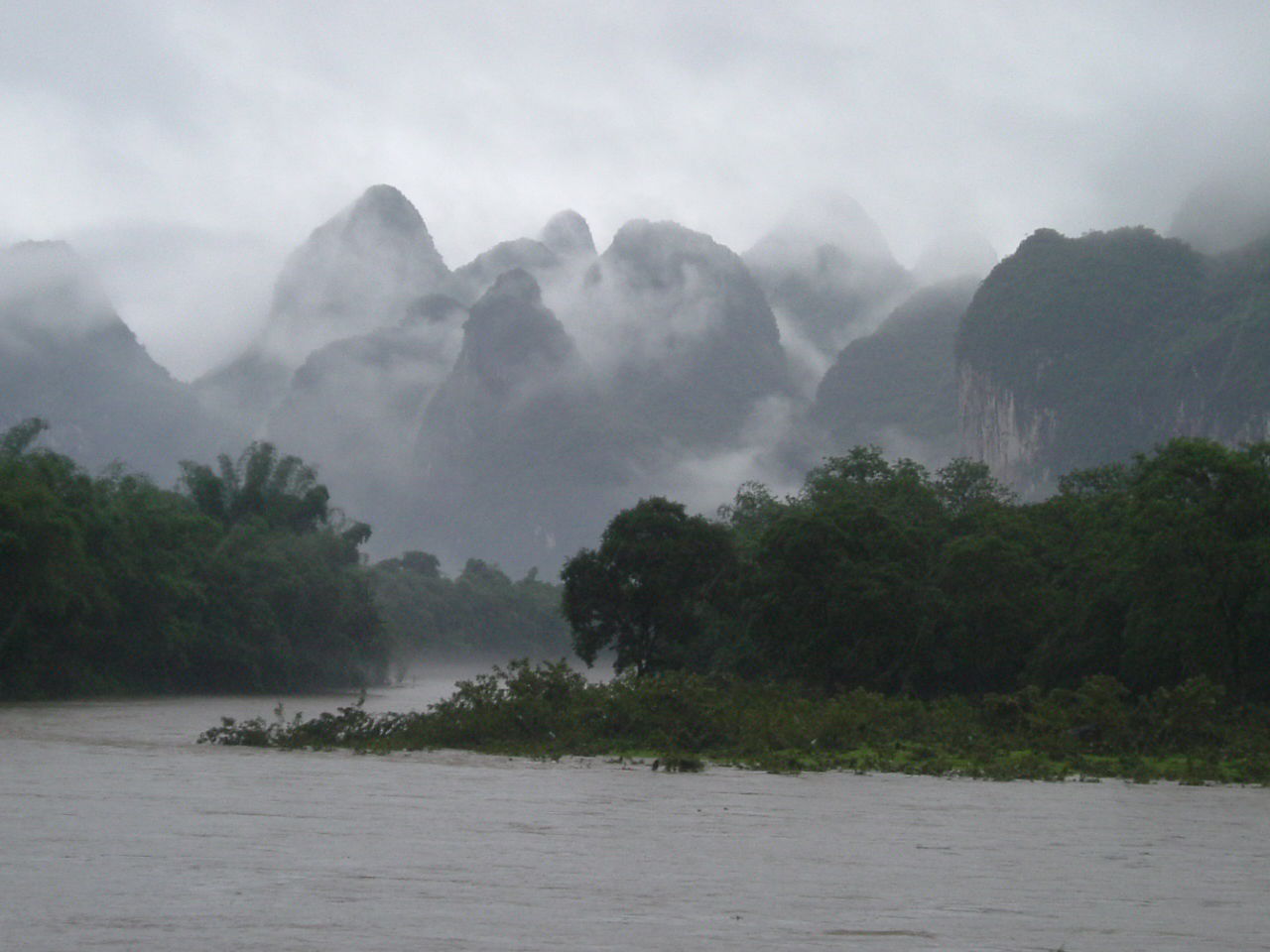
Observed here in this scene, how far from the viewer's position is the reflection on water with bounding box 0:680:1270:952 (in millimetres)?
7207

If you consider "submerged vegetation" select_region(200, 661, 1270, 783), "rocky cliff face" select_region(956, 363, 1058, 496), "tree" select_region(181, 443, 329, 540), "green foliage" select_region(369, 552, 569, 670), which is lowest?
"submerged vegetation" select_region(200, 661, 1270, 783)

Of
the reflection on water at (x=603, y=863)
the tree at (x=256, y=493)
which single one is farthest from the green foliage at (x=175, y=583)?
the reflection on water at (x=603, y=863)

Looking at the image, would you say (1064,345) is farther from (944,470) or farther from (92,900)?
(92,900)

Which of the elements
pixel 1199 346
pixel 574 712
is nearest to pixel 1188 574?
pixel 574 712

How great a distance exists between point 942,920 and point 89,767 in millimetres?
13996

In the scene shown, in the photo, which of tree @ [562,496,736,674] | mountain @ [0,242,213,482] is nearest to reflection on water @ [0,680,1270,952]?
tree @ [562,496,736,674]

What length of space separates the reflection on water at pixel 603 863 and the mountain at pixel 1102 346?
405 ft

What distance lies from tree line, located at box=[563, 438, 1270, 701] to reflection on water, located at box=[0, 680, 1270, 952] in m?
16.3

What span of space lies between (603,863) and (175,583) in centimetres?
4828

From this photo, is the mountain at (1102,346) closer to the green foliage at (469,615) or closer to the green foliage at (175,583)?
the green foliage at (469,615)

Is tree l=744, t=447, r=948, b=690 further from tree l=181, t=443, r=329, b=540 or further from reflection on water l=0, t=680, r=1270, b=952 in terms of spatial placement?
tree l=181, t=443, r=329, b=540

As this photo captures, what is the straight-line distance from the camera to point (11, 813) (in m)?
12.5

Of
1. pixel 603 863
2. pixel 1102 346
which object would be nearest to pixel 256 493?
pixel 603 863

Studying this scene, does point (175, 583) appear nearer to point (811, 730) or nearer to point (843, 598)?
point (843, 598)
